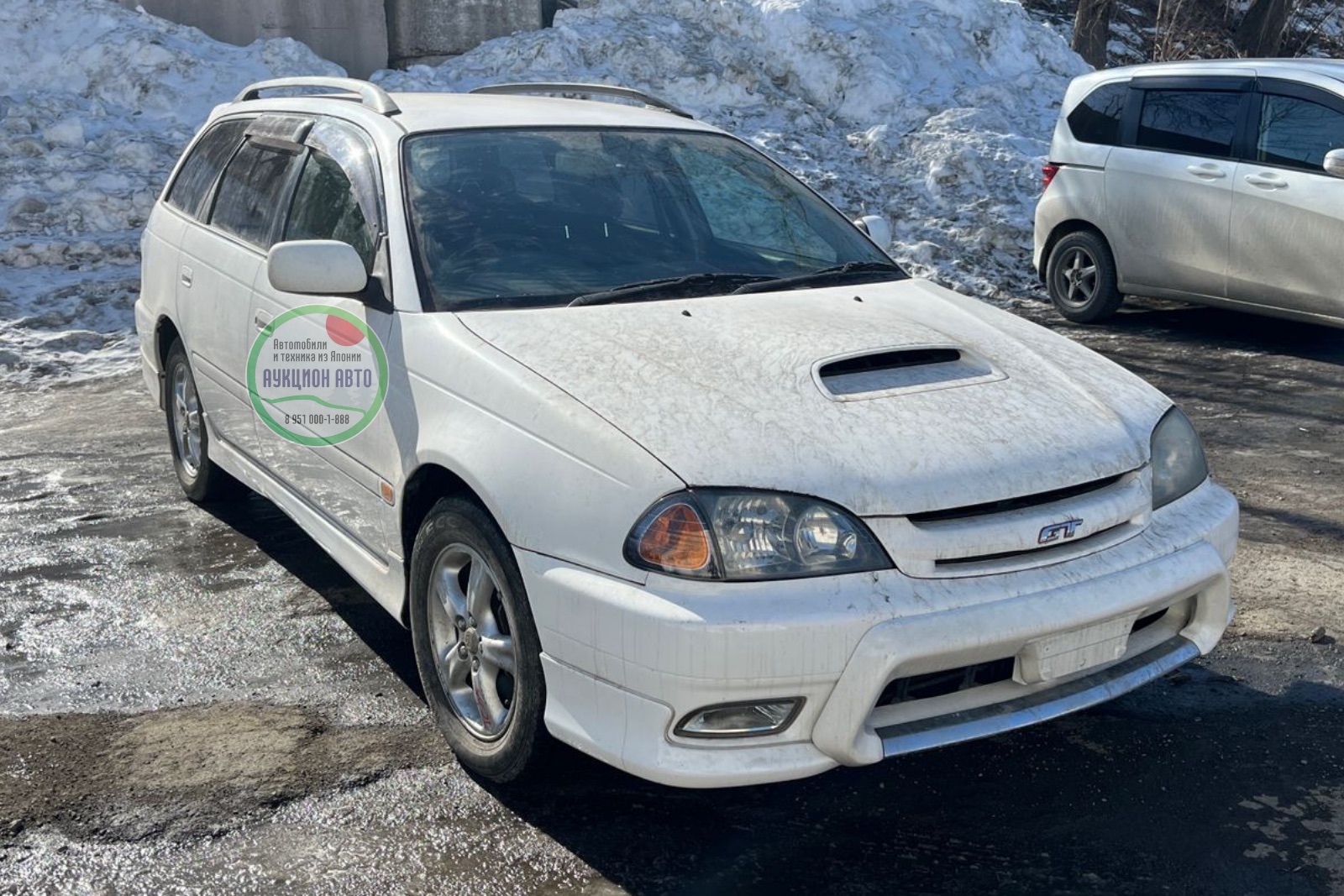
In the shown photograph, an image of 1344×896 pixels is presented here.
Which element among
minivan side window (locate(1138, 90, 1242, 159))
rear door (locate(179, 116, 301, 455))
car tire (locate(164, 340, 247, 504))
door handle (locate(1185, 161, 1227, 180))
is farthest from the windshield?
minivan side window (locate(1138, 90, 1242, 159))

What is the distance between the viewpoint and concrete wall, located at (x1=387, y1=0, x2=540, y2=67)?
561 inches

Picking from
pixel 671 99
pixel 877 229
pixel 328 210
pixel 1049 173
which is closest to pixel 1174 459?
pixel 877 229

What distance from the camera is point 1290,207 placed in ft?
26.6

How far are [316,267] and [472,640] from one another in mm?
1134

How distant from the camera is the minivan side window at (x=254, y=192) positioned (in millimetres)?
4809

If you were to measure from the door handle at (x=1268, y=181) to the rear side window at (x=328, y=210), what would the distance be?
19.6 ft

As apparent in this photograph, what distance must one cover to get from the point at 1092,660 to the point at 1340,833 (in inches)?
28.4

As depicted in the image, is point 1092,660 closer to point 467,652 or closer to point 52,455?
point 467,652

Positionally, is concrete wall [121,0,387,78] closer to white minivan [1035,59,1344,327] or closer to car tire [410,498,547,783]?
white minivan [1035,59,1344,327]

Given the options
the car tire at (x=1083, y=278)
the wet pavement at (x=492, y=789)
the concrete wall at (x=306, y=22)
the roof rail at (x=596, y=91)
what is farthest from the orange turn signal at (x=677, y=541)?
the concrete wall at (x=306, y=22)

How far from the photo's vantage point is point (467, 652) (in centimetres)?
361

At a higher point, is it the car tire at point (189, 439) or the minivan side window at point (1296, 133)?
the minivan side window at point (1296, 133)

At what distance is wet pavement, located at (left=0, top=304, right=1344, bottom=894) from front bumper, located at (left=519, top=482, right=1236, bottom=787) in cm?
33

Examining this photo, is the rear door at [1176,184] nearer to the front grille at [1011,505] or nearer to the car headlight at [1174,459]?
the car headlight at [1174,459]
